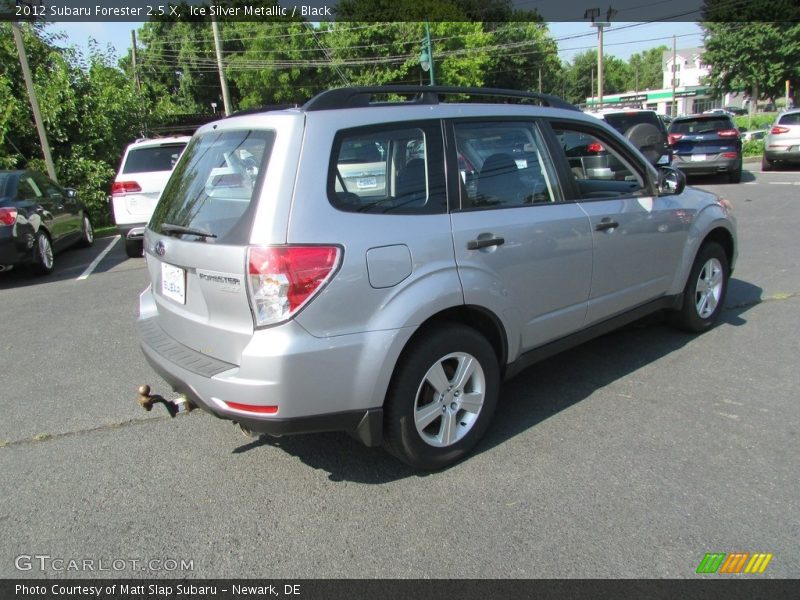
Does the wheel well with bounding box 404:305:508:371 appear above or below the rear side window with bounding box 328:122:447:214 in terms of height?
below

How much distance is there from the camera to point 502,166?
135 inches

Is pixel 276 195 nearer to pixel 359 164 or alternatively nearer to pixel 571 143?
pixel 359 164

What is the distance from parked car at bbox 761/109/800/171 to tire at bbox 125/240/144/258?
15894 mm

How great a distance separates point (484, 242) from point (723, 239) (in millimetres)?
2897

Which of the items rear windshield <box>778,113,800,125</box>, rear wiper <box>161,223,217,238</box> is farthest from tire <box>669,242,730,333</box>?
rear windshield <box>778,113,800,125</box>

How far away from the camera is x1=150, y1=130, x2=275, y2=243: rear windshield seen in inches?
107

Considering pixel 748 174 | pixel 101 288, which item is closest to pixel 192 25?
pixel 748 174

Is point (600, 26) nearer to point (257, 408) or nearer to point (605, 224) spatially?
point (605, 224)

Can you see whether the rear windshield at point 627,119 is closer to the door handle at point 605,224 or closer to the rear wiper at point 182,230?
the door handle at point 605,224

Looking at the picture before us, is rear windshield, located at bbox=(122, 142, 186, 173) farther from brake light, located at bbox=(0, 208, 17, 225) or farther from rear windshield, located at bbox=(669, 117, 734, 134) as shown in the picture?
rear windshield, located at bbox=(669, 117, 734, 134)

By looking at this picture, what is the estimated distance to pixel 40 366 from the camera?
4.93m

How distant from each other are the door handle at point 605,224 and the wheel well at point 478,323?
98 cm

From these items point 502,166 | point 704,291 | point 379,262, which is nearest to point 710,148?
point 704,291

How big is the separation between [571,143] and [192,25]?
161 feet
